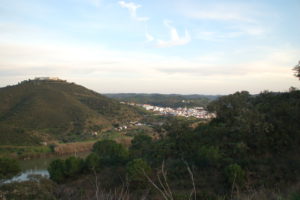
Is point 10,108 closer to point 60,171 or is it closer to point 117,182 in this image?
point 60,171

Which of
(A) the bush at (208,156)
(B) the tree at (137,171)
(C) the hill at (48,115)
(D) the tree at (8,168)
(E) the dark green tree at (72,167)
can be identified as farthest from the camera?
(C) the hill at (48,115)

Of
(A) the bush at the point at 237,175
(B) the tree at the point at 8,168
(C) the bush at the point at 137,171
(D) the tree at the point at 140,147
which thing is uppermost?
(A) the bush at the point at 237,175

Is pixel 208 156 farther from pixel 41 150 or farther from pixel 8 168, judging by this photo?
pixel 41 150

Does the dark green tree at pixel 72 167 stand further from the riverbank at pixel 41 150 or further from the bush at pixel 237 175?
the riverbank at pixel 41 150

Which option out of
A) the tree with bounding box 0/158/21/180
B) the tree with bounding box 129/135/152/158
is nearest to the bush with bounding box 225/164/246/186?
the tree with bounding box 129/135/152/158

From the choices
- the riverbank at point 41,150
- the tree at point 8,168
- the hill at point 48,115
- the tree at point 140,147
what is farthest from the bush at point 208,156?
the hill at point 48,115

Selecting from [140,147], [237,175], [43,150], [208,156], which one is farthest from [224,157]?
[43,150]

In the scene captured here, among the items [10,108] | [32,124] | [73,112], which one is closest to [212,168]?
[32,124]
